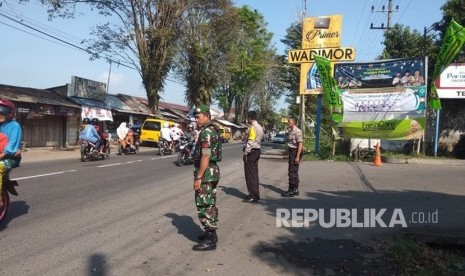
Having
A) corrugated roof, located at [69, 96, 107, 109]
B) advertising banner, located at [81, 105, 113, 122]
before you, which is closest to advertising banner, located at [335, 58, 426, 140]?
advertising banner, located at [81, 105, 113, 122]

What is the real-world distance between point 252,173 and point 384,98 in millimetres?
11088

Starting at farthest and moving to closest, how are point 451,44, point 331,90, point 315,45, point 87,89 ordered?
point 87,89
point 315,45
point 331,90
point 451,44

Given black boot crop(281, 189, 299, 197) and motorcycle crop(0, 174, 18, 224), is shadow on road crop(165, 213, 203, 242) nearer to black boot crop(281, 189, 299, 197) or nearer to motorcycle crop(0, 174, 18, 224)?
motorcycle crop(0, 174, 18, 224)

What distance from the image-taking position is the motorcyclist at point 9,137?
6.05 m

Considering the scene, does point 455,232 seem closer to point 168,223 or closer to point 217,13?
point 168,223

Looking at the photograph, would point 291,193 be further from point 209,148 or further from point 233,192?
point 209,148

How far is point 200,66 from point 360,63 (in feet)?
85.5

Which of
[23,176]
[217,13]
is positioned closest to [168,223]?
[23,176]

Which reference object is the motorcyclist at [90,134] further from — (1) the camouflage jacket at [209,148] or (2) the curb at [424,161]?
(1) the camouflage jacket at [209,148]

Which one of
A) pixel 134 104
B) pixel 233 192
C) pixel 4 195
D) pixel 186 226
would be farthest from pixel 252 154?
pixel 134 104
